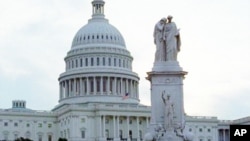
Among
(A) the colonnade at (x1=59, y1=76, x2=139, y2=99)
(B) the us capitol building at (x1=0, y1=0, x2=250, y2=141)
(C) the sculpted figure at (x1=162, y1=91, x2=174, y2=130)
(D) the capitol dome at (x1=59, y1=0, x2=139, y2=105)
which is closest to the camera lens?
(C) the sculpted figure at (x1=162, y1=91, x2=174, y2=130)

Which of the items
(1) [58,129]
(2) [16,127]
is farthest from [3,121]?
(1) [58,129]

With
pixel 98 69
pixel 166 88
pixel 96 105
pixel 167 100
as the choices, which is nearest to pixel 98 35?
pixel 98 69

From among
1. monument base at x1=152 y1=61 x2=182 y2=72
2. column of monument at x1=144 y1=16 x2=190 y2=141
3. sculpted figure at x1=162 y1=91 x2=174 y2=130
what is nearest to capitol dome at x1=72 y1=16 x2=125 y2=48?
column of monument at x1=144 y1=16 x2=190 y2=141

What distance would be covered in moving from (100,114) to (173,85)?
12985 centimetres

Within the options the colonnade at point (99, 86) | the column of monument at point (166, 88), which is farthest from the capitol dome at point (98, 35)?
the column of monument at point (166, 88)

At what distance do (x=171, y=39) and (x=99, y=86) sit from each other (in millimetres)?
142018

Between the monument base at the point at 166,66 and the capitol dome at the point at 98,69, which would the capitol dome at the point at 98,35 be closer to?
the capitol dome at the point at 98,69

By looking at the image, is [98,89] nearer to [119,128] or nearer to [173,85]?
[119,128]

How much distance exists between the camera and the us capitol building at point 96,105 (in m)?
158

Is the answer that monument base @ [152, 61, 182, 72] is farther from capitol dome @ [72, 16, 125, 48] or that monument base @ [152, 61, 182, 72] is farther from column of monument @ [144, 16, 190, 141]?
capitol dome @ [72, 16, 125, 48]

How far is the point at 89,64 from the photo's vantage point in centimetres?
17125

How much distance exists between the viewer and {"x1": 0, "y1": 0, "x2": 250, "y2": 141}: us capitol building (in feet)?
517

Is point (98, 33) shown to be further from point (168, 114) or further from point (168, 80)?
point (168, 114)

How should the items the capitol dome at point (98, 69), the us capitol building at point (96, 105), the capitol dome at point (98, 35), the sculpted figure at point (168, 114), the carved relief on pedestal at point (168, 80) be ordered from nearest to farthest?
the sculpted figure at point (168, 114) → the carved relief on pedestal at point (168, 80) → the us capitol building at point (96, 105) → the capitol dome at point (98, 69) → the capitol dome at point (98, 35)
